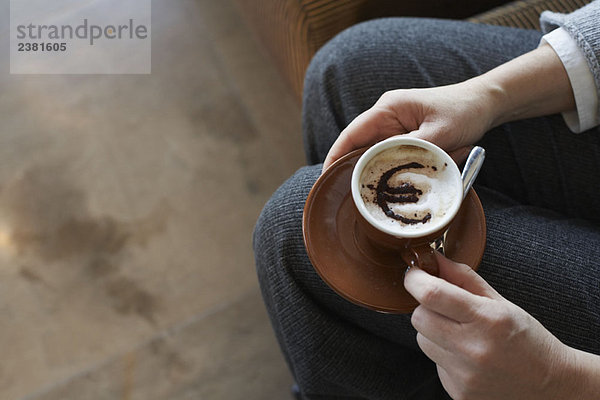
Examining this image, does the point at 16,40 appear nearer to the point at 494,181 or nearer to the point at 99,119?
the point at 99,119

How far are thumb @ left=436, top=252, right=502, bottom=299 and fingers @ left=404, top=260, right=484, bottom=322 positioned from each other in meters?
0.03

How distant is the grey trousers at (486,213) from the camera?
0.69 meters

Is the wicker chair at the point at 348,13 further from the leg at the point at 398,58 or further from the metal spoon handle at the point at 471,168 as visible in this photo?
the metal spoon handle at the point at 471,168

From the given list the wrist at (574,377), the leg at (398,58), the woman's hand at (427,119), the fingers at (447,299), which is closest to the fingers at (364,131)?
the woman's hand at (427,119)

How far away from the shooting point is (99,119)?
142 cm

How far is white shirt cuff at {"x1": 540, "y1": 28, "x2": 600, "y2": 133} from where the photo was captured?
0.75 m

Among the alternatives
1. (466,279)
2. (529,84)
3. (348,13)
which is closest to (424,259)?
(466,279)

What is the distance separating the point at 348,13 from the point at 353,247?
0.54 m

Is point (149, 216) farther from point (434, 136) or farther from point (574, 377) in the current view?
point (574, 377)

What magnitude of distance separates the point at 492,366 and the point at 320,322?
0.26 metres

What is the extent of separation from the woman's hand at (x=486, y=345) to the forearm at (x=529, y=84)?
0.97 ft

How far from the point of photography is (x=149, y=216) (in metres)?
1.31

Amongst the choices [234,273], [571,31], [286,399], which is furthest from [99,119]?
[571,31]

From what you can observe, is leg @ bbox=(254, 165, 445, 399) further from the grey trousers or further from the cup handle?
the cup handle
